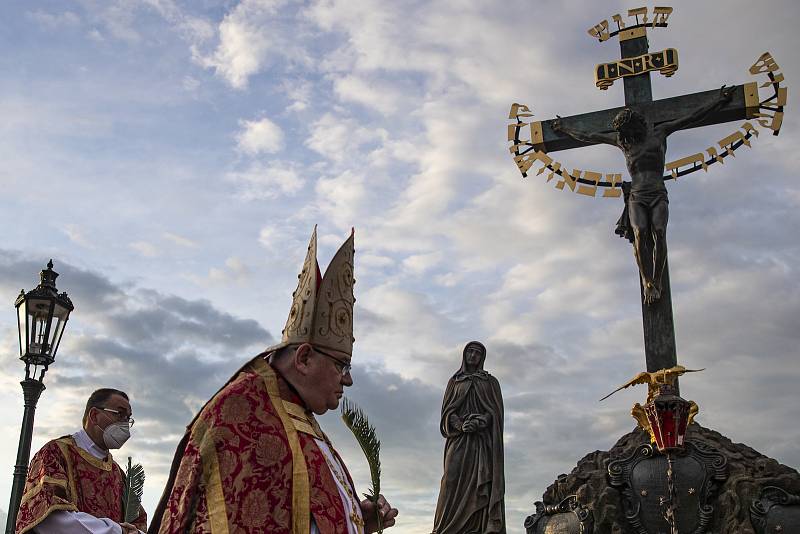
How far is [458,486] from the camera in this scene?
35.5 feet

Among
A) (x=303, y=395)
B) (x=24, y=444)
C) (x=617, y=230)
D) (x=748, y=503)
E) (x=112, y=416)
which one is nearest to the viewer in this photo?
(x=303, y=395)

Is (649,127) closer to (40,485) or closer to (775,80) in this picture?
(775,80)

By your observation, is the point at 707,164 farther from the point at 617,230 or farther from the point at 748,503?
the point at 748,503

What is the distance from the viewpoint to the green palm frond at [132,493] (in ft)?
21.7

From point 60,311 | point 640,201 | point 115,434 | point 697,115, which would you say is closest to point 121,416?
point 115,434

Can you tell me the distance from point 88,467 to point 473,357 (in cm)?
622

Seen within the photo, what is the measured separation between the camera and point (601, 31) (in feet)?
44.0

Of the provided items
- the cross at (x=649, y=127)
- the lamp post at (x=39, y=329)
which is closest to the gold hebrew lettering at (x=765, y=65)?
the cross at (x=649, y=127)

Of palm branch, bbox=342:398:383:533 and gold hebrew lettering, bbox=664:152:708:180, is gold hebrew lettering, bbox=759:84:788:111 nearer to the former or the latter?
gold hebrew lettering, bbox=664:152:708:180

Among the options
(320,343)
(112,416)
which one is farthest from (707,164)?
(320,343)

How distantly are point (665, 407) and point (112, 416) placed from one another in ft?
20.3

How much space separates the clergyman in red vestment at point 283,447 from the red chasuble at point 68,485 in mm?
2732

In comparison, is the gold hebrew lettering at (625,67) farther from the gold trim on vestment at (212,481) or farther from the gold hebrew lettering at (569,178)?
the gold trim on vestment at (212,481)

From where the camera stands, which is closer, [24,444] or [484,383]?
[24,444]
